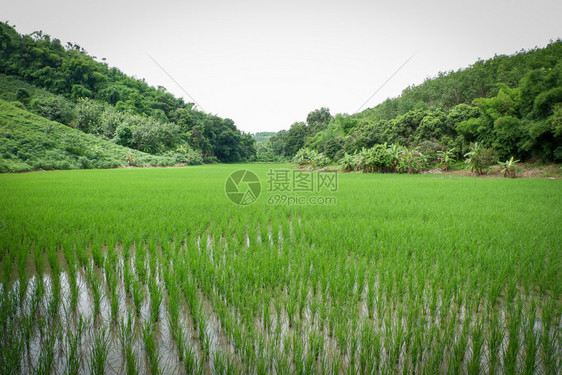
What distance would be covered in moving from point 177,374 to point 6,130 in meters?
26.7

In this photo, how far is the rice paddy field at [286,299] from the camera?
57.1 inches

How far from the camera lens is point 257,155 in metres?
60.8

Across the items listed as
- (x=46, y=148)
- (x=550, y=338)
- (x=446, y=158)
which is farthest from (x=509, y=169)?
(x=46, y=148)

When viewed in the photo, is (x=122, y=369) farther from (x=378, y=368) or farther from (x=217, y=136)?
(x=217, y=136)

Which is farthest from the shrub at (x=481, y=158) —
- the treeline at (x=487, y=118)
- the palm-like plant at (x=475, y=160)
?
the treeline at (x=487, y=118)

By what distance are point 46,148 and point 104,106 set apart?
2345 cm

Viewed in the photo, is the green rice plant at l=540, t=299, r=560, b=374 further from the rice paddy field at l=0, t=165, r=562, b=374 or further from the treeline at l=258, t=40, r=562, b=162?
the treeline at l=258, t=40, r=562, b=162

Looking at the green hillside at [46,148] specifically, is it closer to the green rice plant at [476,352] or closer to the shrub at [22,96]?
the shrub at [22,96]

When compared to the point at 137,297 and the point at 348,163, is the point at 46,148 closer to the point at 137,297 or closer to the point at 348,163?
the point at 348,163

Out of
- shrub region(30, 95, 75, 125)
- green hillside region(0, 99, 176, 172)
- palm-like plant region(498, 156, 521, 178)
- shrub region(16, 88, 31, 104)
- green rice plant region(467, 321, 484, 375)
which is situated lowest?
green rice plant region(467, 321, 484, 375)

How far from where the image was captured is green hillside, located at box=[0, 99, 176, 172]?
16516 mm

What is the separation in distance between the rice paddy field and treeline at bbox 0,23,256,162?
33.6 meters

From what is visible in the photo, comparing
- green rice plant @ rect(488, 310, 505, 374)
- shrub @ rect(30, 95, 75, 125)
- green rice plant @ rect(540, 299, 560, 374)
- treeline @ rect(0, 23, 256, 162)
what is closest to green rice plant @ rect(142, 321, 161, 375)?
green rice plant @ rect(488, 310, 505, 374)

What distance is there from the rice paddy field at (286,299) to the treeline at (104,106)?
33.6 m
